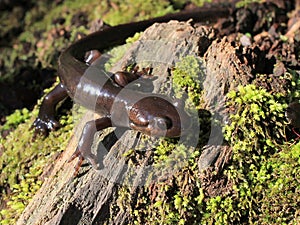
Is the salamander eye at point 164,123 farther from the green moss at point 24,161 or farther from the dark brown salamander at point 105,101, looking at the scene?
the green moss at point 24,161

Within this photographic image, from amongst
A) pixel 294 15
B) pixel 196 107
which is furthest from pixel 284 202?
pixel 294 15

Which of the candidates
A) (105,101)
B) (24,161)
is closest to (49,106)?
(24,161)

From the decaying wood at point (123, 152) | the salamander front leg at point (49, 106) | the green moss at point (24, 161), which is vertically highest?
the decaying wood at point (123, 152)

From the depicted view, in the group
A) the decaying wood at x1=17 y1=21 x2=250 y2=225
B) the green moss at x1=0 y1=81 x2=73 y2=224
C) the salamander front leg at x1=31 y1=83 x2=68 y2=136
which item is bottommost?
the green moss at x1=0 y1=81 x2=73 y2=224

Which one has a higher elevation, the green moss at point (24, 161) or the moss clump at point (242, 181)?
the moss clump at point (242, 181)

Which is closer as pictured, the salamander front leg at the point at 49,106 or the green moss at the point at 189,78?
the green moss at the point at 189,78

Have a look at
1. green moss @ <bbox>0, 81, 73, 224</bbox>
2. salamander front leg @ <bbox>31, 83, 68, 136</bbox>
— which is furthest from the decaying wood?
salamander front leg @ <bbox>31, 83, 68, 136</bbox>

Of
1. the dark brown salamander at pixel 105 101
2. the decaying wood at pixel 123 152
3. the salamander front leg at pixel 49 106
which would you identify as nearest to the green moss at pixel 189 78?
the decaying wood at pixel 123 152

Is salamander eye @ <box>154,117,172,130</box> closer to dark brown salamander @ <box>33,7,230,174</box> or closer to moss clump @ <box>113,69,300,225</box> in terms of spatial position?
dark brown salamander @ <box>33,7,230,174</box>
